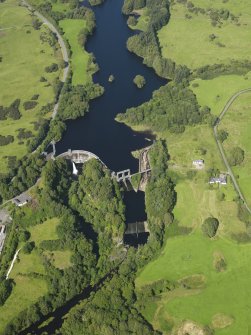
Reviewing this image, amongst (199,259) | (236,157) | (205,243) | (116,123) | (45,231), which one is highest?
(116,123)

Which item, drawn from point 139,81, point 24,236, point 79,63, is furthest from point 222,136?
point 24,236

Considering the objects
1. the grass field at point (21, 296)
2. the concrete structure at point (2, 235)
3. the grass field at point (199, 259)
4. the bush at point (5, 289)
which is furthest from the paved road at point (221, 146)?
the bush at point (5, 289)

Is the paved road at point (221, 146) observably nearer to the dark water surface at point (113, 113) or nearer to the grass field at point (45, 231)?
the dark water surface at point (113, 113)

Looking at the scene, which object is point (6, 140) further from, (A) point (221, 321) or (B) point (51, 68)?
(A) point (221, 321)

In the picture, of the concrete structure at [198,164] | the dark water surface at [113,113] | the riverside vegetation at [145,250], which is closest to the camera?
the riverside vegetation at [145,250]

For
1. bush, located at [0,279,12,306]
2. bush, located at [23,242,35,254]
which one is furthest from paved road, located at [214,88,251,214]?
bush, located at [0,279,12,306]

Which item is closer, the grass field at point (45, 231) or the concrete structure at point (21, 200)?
the grass field at point (45, 231)
